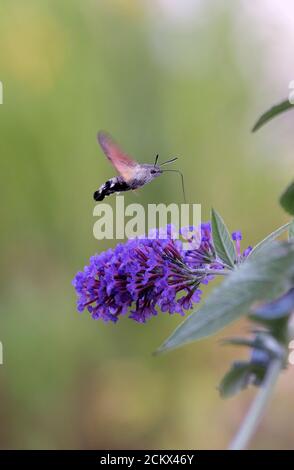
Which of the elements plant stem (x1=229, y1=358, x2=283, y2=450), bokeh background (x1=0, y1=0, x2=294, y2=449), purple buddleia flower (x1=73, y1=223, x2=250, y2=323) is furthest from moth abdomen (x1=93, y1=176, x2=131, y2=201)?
bokeh background (x1=0, y1=0, x2=294, y2=449)

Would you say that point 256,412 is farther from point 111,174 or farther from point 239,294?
point 111,174

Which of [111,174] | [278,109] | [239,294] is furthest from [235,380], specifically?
[111,174]

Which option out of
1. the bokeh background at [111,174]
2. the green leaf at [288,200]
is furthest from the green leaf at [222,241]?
the bokeh background at [111,174]

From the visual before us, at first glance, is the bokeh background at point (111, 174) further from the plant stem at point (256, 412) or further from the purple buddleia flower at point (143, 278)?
the plant stem at point (256, 412)

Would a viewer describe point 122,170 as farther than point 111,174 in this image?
No

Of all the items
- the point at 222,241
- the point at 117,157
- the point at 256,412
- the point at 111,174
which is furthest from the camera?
the point at 111,174

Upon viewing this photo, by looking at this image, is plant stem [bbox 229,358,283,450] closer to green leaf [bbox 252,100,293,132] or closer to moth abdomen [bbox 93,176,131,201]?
green leaf [bbox 252,100,293,132]
